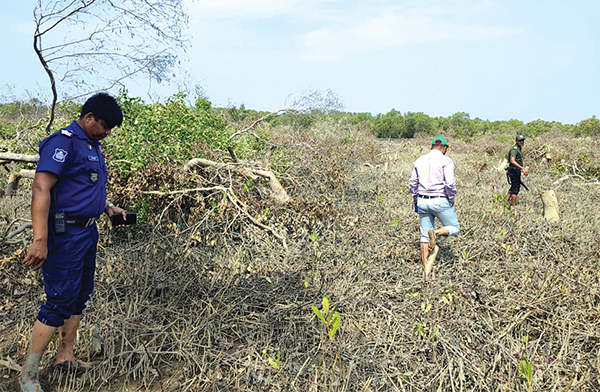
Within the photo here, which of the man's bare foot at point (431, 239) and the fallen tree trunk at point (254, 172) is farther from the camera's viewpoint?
the fallen tree trunk at point (254, 172)

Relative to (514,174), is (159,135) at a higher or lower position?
higher

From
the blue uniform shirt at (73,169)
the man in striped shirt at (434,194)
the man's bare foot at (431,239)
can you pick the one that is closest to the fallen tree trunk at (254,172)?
the man in striped shirt at (434,194)

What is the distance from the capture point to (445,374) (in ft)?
8.66

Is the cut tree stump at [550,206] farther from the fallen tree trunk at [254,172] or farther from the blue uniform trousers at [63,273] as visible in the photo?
the blue uniform trousers at [63,273]

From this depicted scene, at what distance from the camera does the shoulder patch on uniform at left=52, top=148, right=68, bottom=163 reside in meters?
2.27

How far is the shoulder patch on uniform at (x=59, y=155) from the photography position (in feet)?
7.46

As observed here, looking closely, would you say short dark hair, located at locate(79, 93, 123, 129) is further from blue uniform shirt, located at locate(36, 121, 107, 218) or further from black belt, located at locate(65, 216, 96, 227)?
black belt, located at locate(65, 216, 96, 227)

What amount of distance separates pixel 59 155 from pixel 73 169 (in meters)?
0.13

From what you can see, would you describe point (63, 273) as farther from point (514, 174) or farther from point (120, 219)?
point (514, 174)

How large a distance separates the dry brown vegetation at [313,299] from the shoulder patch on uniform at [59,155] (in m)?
1.27

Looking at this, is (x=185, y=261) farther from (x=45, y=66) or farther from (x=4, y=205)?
(x=4, y=205)

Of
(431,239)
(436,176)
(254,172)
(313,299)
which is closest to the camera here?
(313,299)

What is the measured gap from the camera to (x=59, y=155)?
2.29 meters

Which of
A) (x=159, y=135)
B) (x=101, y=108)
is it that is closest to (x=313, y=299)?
(x=101, y=108)
